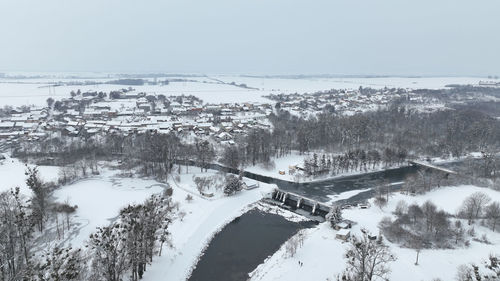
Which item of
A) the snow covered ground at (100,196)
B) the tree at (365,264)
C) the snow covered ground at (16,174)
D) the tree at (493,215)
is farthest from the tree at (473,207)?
the snow covered ground at (16,174)

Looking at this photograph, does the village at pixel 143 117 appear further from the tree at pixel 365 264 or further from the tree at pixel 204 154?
the tree at pixel 365 264

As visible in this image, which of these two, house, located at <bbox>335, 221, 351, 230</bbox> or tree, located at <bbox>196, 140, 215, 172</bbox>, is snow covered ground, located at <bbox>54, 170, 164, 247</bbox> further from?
house, located at <bbox>335, 221, 351, 230</bbox>

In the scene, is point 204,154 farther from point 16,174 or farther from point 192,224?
point 16,174

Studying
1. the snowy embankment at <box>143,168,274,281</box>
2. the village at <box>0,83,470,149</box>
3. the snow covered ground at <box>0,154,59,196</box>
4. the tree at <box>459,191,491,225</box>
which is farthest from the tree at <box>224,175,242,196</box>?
the tree at <box>459,191,491,225</box>

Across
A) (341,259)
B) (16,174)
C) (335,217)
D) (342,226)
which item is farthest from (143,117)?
(341,259)

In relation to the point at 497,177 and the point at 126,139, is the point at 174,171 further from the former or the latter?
the point at 497,177

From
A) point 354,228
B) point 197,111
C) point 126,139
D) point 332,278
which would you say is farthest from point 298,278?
point 197,111
